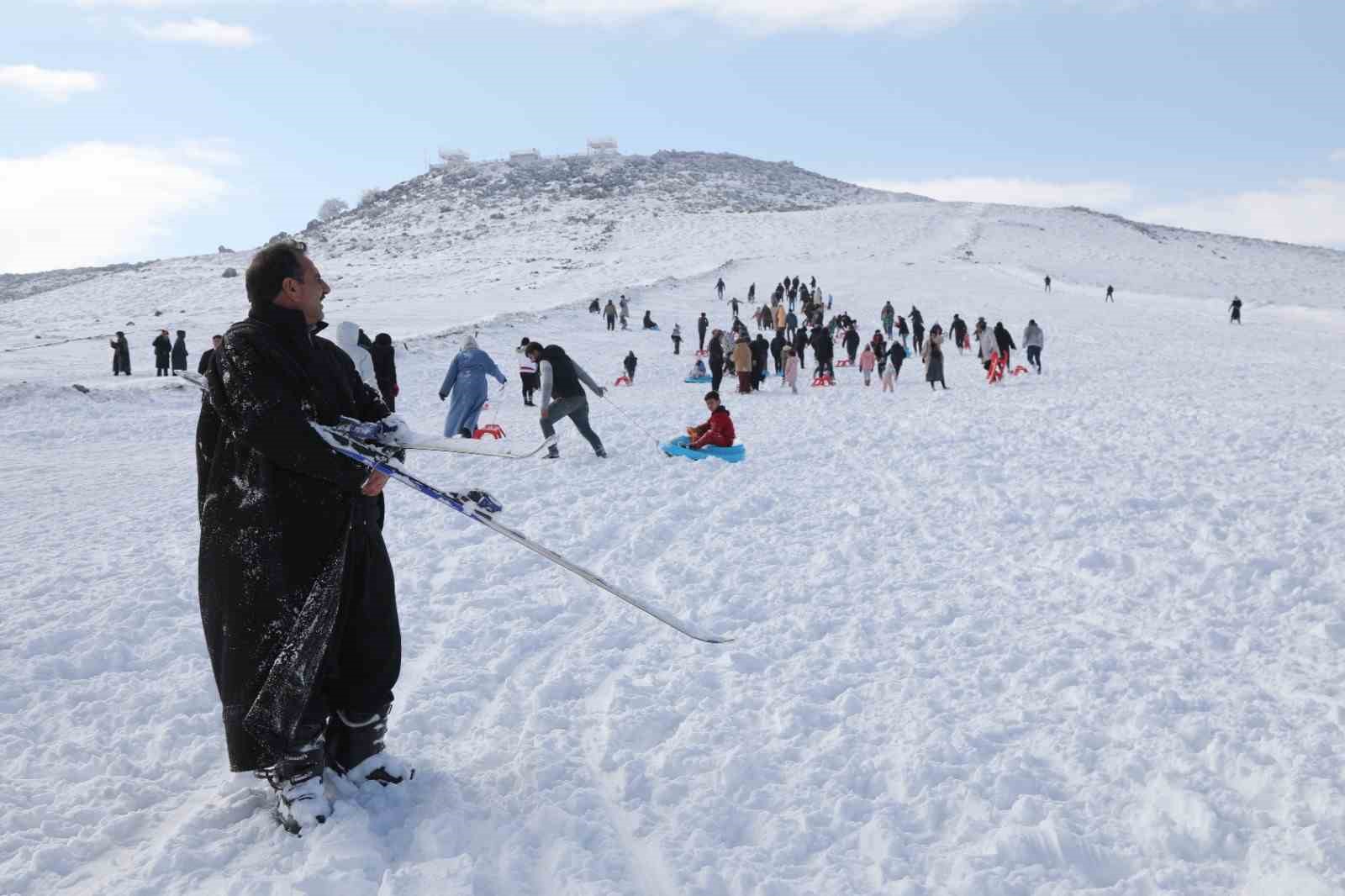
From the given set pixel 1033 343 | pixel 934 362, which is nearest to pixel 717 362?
pixel 934 362

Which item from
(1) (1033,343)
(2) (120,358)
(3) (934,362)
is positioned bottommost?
(2) (120,358)

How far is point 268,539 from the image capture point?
301cm

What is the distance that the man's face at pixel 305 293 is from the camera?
3.11 m

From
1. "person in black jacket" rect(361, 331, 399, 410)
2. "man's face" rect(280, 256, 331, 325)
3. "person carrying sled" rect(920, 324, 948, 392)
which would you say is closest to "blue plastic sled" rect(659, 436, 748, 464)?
"person in black jacket" rect(361, 331, 399, 410)

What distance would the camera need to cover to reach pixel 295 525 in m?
3.04

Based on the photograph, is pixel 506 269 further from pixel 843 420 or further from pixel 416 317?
pixel 843 420

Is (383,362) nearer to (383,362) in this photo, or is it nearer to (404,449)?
(383,362)

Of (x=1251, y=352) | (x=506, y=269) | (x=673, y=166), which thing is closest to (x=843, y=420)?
(x=1251, y=352)

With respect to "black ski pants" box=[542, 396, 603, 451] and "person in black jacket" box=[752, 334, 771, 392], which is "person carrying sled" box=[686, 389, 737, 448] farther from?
"person in black jacket" box=[752, 334, 771, 392]

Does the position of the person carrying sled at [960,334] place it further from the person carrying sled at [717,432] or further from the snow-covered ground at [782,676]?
the person carrying sled at [717,432]

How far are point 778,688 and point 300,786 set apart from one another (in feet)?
7.55

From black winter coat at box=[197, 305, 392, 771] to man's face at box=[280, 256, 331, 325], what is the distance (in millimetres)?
36

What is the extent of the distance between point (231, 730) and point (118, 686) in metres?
1.98

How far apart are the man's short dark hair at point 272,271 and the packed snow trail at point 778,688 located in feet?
5.81
